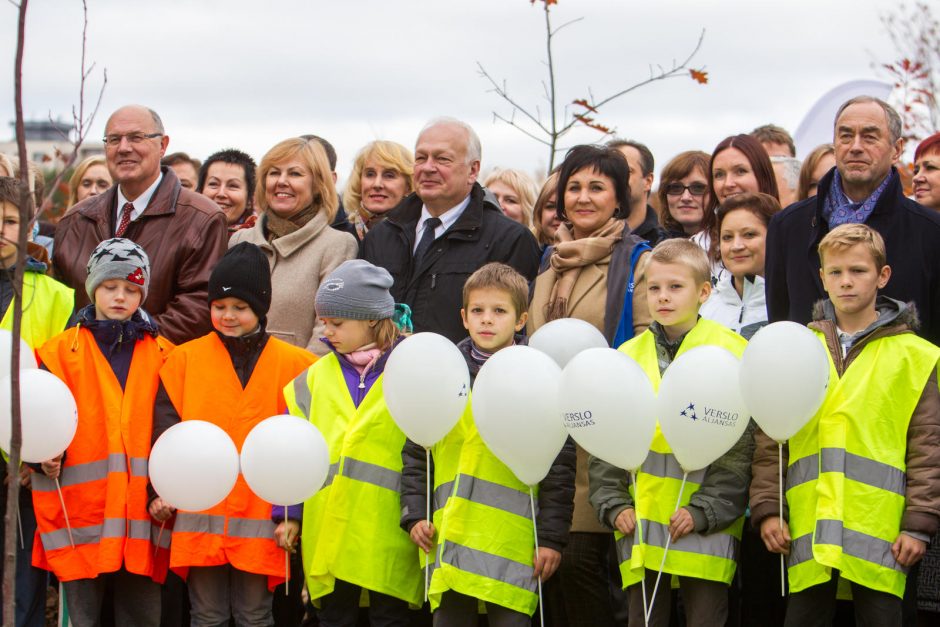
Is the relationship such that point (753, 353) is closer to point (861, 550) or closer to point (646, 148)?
point (861, 550)

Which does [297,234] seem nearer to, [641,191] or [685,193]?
[641,191]

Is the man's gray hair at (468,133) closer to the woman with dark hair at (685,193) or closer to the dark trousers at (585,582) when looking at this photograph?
the woman with dark hair at (685,193)

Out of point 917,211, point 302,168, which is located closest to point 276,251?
point 302,168

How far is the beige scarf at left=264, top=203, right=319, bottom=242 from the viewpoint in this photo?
21.2ft

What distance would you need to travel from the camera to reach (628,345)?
5.16 m

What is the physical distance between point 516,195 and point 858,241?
11.2 ft

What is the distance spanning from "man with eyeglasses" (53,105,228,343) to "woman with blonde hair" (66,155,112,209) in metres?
1.60

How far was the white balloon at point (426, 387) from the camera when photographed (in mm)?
4816

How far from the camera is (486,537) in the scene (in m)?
4.86

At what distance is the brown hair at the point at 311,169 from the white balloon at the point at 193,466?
1.90 meters

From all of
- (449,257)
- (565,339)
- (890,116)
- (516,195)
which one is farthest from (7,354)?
(890,116)

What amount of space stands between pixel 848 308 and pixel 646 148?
252 centimetres

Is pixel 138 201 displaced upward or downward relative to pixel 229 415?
upward

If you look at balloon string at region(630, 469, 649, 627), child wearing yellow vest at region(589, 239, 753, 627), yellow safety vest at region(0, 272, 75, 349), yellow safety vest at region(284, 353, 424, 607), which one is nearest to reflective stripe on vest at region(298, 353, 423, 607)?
yellow safety vest at region(284, 353, 424, 607)
